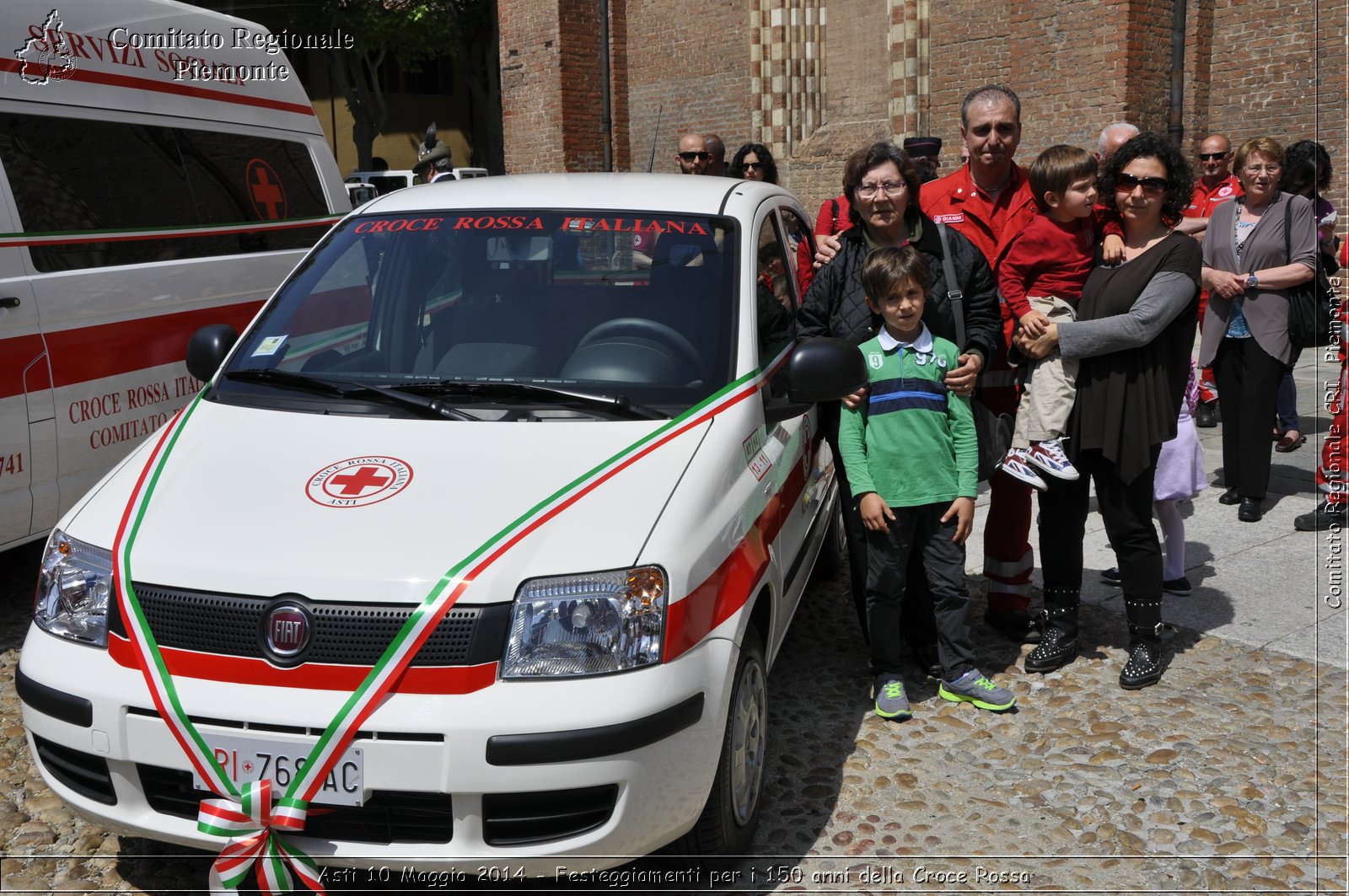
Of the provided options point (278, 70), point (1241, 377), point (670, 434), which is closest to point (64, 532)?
point (670, 434)

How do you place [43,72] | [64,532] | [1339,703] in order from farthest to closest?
[43,72], [1339,703], [64,532]

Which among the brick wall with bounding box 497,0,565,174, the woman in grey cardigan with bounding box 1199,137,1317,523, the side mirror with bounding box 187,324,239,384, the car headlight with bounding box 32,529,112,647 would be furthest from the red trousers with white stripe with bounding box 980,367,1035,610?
the brick wall with bounding box 497,0,565,174

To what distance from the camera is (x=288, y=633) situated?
9.14ft

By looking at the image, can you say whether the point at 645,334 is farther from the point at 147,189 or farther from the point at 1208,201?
the point at 1208,201

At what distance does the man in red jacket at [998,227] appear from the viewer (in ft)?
15.9

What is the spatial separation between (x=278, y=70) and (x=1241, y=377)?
6.23 m

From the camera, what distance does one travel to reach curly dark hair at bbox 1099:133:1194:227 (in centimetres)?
431

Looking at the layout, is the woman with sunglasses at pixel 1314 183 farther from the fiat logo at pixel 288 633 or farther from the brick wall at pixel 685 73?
the brick wall at pixel 685 73

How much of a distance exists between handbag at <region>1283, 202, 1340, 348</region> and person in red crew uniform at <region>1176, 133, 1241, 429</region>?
7.10 feet

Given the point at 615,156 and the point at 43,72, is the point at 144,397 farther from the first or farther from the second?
the point at 615,156

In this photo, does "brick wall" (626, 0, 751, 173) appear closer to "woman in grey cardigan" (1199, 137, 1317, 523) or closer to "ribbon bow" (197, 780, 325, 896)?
"woman in grey cardigan" (1199, 137, 1317, 523)

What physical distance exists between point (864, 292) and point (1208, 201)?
6699mm

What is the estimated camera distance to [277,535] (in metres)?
2.96

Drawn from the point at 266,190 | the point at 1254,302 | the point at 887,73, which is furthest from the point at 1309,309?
the point at 887,73
